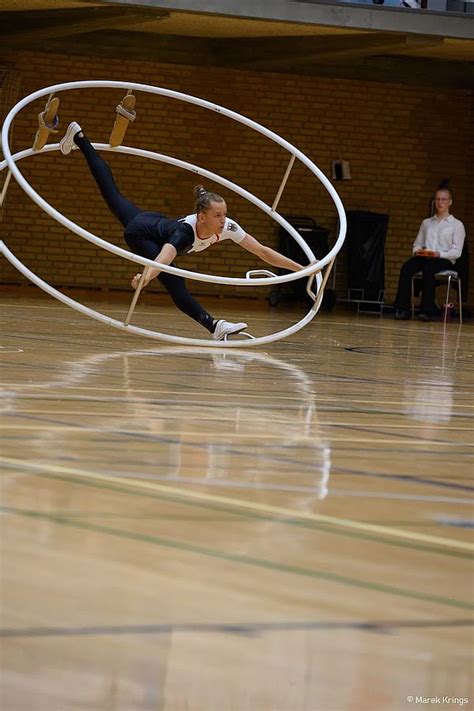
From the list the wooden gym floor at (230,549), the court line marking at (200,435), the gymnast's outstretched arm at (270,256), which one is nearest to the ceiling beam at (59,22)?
the gymnast's outstretched arm at (270,256)

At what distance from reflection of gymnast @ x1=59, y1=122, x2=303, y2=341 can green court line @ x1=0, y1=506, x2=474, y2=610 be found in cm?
474

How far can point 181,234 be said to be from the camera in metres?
7.54

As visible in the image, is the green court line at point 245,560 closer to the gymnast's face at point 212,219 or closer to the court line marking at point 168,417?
the court line marking at point 168,417

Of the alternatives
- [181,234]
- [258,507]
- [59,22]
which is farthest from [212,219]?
[59,22]

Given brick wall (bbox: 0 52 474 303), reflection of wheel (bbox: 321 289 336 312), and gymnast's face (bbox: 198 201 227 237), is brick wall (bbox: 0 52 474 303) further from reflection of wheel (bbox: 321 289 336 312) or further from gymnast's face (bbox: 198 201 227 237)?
gymnast's face (bbox: 198 201 227 237)

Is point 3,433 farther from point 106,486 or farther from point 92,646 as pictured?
point 92,646

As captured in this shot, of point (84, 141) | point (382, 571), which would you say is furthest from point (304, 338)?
point (382, 571)

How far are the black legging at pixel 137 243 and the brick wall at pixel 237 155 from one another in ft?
22.1

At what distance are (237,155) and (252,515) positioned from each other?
43.7ft

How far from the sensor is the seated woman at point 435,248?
1320cm

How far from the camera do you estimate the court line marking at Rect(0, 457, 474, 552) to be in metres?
2.54

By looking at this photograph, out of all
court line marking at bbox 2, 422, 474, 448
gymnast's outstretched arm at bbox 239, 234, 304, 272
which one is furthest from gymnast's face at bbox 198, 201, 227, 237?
court line marking at bbox 2, 422, 474, 448

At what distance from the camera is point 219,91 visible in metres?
15.7

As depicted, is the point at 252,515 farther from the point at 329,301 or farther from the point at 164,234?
the point at 329,301
